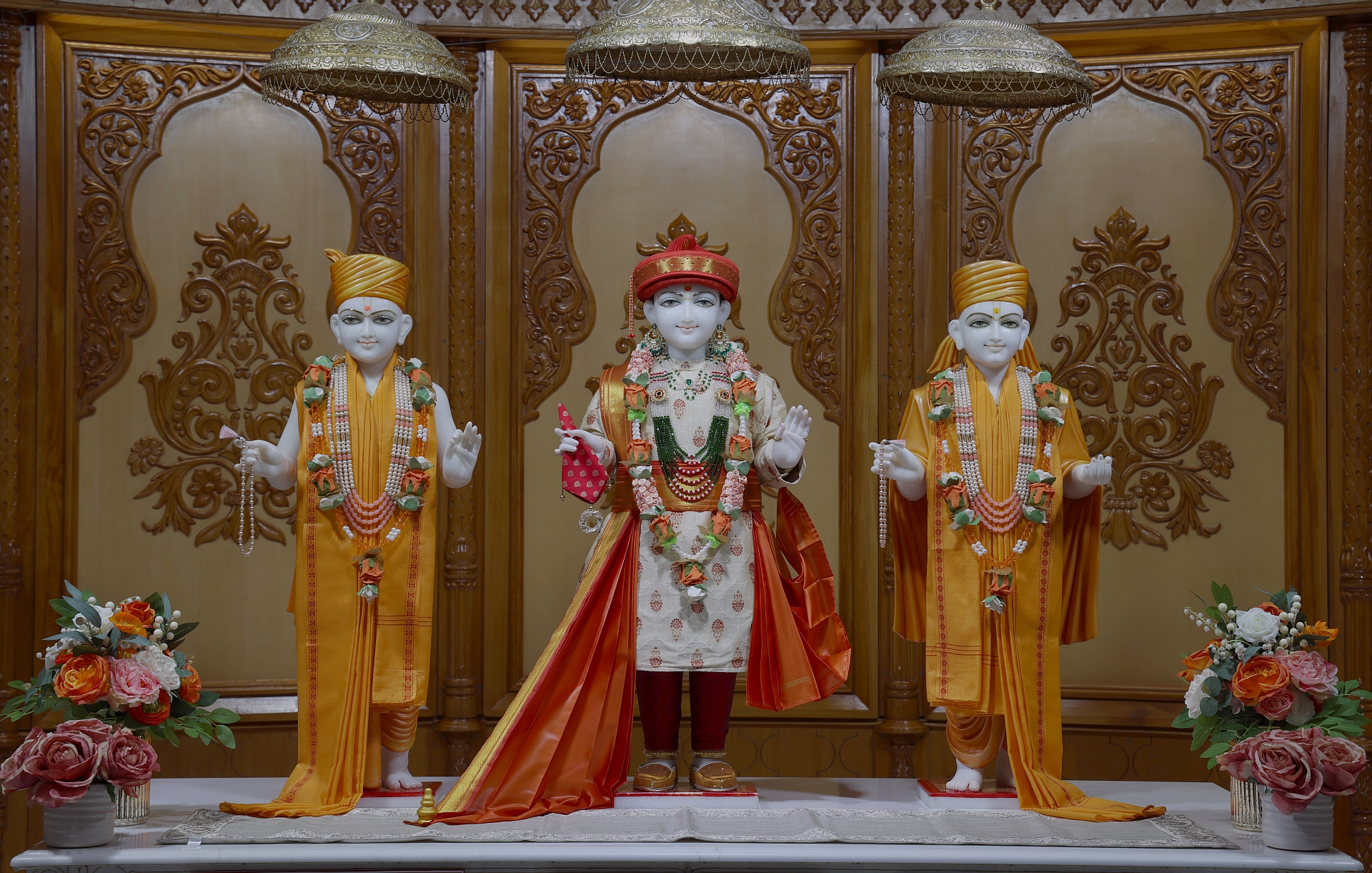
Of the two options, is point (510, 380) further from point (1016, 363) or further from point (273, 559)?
point (1016, 363)

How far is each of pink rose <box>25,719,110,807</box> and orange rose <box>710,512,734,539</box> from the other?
1.75m

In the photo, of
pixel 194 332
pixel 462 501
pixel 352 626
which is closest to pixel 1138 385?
pixel 462 501

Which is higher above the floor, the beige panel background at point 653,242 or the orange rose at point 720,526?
the beige panel background at point 653,242

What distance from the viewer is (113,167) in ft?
16.7

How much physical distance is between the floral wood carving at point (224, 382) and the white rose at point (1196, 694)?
3.20m

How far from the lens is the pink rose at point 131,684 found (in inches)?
147

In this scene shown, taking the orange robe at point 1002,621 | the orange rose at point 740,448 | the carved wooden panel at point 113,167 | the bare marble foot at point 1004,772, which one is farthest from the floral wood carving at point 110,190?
the bare marble foot at point 1004,772

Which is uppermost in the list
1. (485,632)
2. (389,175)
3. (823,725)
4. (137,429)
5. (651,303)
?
(389,175)

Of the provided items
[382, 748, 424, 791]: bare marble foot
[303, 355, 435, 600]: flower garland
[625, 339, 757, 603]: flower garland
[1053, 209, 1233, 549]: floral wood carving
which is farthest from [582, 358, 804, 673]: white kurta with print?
[1053, 209, 1233, 549]: floral wood carving

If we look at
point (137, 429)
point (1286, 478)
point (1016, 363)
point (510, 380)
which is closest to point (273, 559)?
point (137, 429)

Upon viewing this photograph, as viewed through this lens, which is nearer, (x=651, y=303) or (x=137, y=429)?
(x=651, y=303)

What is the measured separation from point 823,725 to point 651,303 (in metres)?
1.91

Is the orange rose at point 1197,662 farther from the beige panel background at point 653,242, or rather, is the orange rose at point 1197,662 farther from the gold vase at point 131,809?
the gold vase at point 131,809

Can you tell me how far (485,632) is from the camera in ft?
17.2
